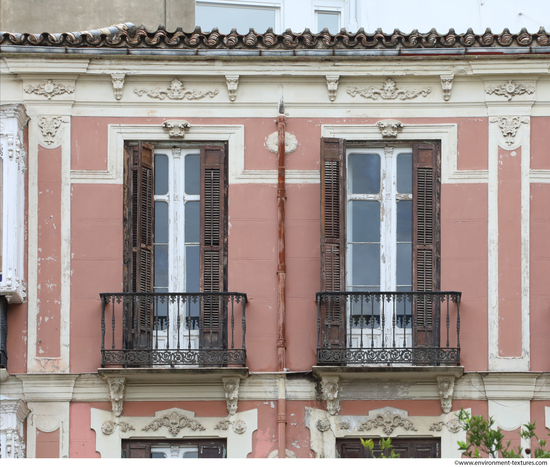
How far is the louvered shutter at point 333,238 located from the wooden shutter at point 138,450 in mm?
2472

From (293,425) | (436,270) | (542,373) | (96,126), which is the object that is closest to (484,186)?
(436,270)

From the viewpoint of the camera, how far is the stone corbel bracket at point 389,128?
57.6 feet

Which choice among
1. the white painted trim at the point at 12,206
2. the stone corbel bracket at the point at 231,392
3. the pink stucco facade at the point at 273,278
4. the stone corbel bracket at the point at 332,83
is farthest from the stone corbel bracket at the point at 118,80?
the stone corbel bracket at the point at 231,392

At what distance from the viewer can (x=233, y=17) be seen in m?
20.5

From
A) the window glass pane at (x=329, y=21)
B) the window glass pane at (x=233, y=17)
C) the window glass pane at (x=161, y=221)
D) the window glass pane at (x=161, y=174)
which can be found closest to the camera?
the window glass pane at (x=161, y=221)

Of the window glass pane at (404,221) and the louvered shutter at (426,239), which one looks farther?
the window glass pane at (404,221)

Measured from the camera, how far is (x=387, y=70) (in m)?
17.7

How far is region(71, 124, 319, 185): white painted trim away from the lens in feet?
57.3

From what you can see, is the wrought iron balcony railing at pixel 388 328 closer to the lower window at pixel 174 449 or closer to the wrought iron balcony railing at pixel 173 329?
the wrought iron balcony railing at pixel 173 329

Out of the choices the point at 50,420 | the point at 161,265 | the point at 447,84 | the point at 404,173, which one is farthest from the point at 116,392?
the point at 447,84

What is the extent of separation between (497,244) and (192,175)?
3.99 m

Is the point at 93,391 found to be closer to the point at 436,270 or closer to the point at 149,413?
the point at 149,413

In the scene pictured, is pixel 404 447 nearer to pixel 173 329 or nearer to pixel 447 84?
pixel 173 329

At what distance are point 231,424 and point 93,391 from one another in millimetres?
1739
